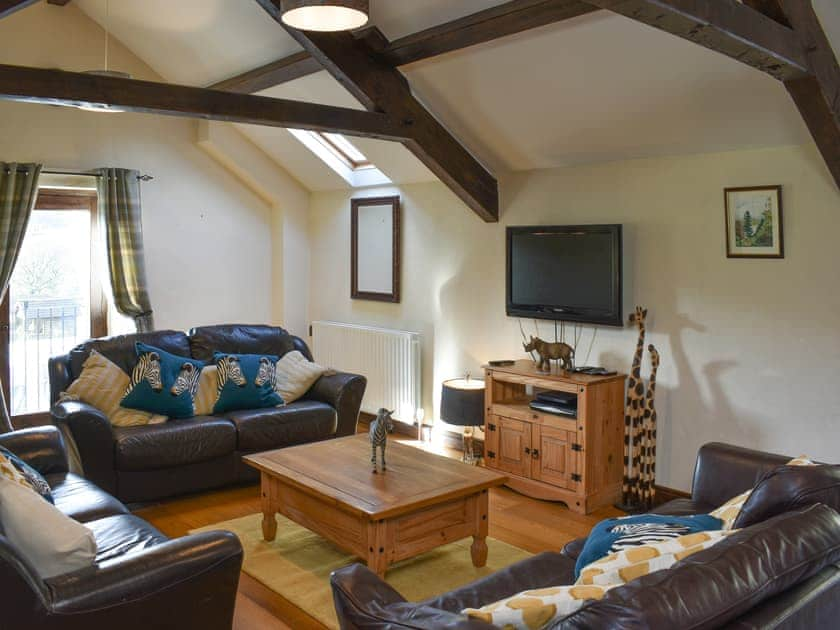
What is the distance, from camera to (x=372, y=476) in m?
3.63

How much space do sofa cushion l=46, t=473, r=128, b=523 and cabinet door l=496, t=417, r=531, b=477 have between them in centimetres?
243

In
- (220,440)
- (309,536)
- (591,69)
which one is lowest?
(309,536)

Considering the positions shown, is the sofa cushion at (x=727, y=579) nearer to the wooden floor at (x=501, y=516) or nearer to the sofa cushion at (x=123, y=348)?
the wooden floor at (x=501, y=516)

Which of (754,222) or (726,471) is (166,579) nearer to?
(726,471)

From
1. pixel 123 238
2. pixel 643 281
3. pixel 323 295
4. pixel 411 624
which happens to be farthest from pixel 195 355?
pixel 411 624

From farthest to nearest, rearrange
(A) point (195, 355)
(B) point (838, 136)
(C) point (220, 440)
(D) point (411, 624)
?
1. (A) point (195, 355)
2. (C) point (220, 440)
3. (B) point (838, 136)
4. (D) point (411, 624)

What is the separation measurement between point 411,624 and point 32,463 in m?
2.56

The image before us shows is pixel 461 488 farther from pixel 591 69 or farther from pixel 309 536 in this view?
pixel 591 69

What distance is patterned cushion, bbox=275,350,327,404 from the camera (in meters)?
5.22

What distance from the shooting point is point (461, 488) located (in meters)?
3.48

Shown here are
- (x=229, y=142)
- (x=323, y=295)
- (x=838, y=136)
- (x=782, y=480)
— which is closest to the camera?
(x=782, y=480)

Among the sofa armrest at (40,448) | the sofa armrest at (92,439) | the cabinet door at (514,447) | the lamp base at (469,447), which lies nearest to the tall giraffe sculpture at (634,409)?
the cabinet door at (514,447)

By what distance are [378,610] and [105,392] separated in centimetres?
321

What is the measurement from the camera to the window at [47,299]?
594cm
